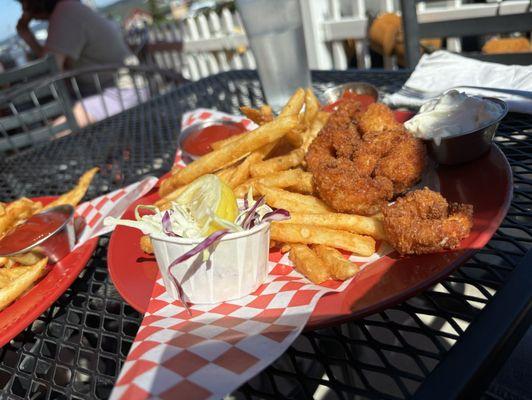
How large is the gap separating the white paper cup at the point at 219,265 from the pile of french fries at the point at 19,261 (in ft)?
1.50

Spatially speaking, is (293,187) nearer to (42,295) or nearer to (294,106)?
(294,106)

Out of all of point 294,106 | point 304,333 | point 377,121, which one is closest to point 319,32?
point 294,106

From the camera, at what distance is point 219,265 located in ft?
3.80

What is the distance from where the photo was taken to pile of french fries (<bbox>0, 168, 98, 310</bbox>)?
1.33m

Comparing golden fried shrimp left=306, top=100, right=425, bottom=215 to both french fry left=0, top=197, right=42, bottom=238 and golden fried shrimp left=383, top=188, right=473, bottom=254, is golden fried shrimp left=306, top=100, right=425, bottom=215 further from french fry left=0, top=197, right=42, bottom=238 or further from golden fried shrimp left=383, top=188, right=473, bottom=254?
french fry left=0, top=197, right=42, bottom=238

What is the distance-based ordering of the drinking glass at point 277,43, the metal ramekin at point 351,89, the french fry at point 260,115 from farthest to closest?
the drinking glass at point 277,43 < the metal ramekin at point 351,89 < the french fry at point 260,115

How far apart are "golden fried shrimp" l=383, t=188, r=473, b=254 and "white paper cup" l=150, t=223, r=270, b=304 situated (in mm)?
338

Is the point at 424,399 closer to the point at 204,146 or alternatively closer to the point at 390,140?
the point at 390,140

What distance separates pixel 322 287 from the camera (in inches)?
44.6

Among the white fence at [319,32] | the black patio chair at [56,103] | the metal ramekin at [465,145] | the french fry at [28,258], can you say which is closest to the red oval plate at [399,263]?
the metal ramekin at [465,145]

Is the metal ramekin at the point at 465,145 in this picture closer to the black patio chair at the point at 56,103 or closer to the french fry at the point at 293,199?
the french fry at the point at 293,199

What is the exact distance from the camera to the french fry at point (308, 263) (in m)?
1.14

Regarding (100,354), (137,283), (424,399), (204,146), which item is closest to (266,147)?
(204,146)

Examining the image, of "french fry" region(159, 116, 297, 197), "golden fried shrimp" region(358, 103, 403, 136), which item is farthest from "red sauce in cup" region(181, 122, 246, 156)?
"golden fried shrimp" region(358, 103, 403, 136)
